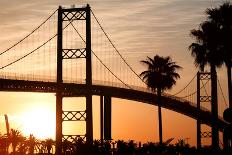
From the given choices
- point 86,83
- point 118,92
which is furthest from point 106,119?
point 86,83

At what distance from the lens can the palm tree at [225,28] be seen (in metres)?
39.4

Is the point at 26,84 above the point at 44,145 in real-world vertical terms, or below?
above

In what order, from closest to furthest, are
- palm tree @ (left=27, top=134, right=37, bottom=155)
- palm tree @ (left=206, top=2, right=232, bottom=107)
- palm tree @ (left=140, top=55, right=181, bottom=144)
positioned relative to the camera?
palm tree @ (left=206, top=2, right=232, bottom=107), palm tree @ (left=140, top=55, right=181, bottom=144), palm tree @ (left=27, top=134, right=37, bottom=155)

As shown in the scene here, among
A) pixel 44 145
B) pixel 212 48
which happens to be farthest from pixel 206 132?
pixel 212 48

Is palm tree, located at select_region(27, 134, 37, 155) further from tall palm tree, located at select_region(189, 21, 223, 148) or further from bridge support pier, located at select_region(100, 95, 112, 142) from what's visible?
tall palm tree, located at select_region(189, 21, 223, 148)

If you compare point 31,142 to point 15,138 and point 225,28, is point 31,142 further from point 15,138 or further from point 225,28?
point 225,28

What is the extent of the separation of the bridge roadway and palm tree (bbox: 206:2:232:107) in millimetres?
36223

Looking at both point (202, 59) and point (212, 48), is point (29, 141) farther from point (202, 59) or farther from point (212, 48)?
point (212, 48)

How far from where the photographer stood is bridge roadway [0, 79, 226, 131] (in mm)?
95125

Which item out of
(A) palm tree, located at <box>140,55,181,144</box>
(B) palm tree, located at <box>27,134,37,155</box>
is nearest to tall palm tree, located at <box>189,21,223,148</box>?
(A) palm tree, located at <box>140,55,181,144</box>

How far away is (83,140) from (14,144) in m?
69.4

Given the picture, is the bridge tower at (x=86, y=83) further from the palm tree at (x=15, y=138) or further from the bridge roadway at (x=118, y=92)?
the palm tree at (x=15, y=138)

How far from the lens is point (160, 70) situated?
83.1m

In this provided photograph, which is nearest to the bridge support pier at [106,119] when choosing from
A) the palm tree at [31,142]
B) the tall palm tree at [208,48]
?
the palm tree at [31,142]
